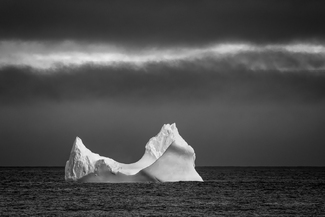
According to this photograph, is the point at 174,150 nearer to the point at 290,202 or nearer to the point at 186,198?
the point at 186,198

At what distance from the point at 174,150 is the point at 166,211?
46.6 feet

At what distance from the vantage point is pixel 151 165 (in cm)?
4684

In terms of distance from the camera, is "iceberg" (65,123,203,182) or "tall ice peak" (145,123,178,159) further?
"tall ice peak" (145,123,178,159)

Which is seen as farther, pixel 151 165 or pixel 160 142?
pixel 160 142

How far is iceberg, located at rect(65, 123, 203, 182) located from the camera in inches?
1812

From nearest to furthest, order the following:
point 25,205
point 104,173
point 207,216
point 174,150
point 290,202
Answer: point 207,216 < point 25,205 < point 290,202 < point 174,150 < point 104,173

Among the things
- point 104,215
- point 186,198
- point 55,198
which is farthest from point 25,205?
point 186,198

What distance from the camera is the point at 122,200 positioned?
38.1 metres

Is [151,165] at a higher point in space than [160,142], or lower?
lower

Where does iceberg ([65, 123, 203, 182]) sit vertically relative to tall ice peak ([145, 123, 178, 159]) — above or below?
below

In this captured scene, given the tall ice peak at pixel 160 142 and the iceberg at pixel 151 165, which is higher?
the tall ice peak at pixel 160 142

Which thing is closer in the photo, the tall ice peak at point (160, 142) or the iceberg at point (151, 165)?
the iceberg at point (151, 165)

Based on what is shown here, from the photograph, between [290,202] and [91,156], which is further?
[91,156]

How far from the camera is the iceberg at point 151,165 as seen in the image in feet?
151
